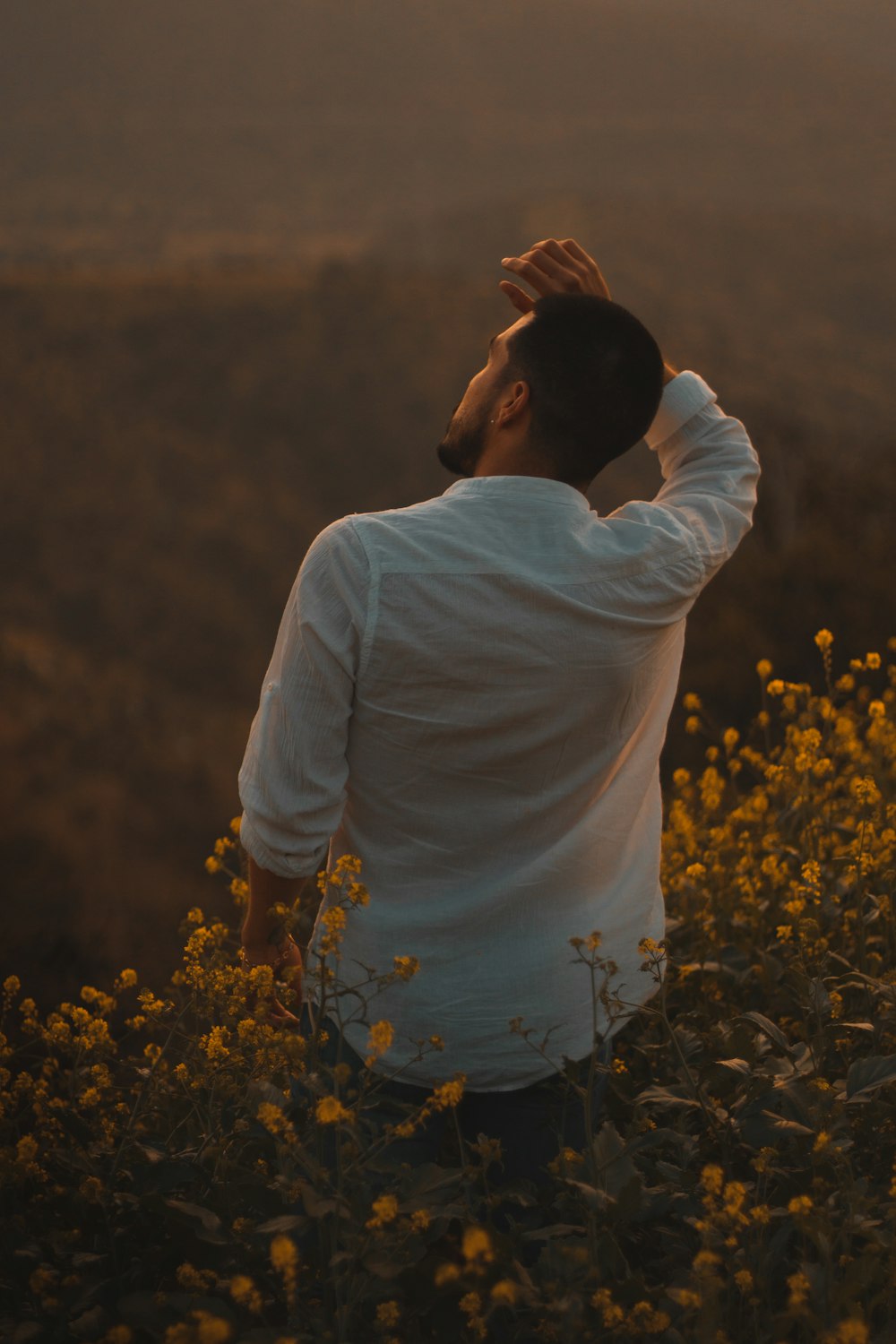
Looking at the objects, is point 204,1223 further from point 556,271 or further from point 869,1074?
point 556,271

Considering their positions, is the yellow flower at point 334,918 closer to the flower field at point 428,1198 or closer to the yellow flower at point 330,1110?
the flower field at point 428,1198

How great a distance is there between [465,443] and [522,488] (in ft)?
0.56

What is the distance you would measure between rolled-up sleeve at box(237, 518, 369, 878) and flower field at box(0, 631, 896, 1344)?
0.09 m

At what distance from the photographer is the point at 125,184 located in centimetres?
2727

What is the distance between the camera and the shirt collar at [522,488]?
163 centimetres

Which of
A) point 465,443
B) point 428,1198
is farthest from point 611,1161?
point 465,443

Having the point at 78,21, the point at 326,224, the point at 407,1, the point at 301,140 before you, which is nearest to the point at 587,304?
the point at 326,224

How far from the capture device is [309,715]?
1.59 meters

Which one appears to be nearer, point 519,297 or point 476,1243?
point 476,1243

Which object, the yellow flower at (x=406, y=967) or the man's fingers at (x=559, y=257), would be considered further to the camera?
the man's fingers at (x=559, y=257)

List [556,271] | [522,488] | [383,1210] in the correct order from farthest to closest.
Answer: [556,271], [522,488], [383,1210]

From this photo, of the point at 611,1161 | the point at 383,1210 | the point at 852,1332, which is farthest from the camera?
the point at 611,1161

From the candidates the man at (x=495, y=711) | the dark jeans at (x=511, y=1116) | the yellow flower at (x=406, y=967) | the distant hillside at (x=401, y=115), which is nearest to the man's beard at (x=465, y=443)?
the man at (x=495, y=711)

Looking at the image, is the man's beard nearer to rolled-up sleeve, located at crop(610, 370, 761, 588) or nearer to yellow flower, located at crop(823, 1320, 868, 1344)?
rolled-up sleeve, located at crop(610, 370, 761, 588)
